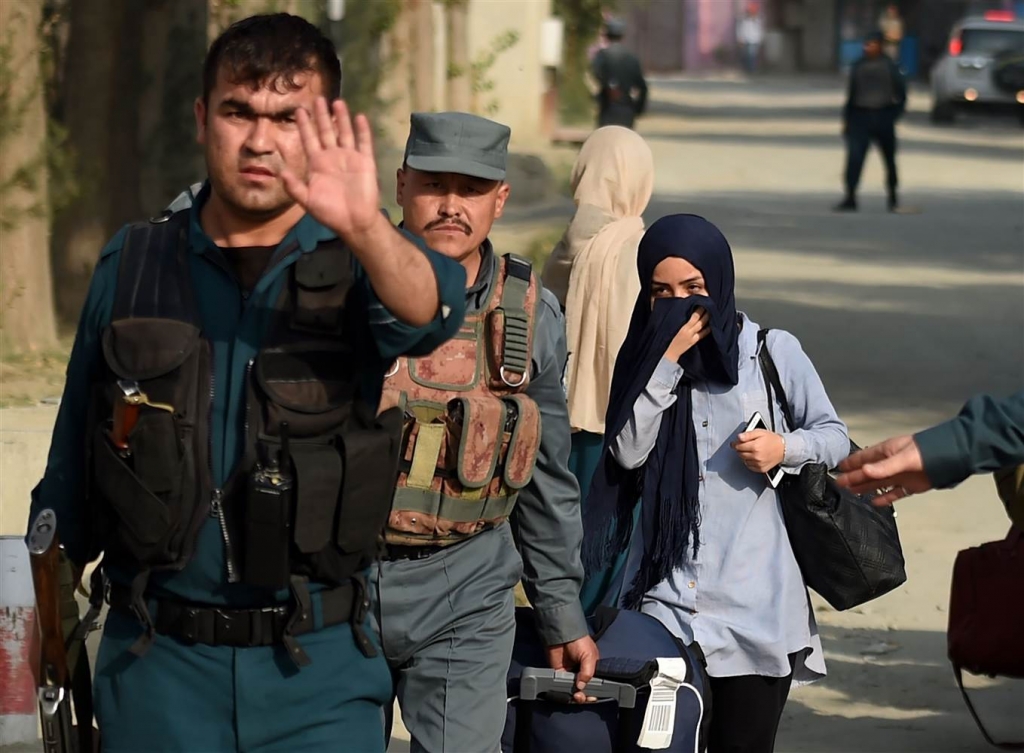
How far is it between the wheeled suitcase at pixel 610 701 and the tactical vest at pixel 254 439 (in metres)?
1.07

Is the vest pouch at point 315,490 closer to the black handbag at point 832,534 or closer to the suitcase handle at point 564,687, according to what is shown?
the suitcase handle at point 564,687

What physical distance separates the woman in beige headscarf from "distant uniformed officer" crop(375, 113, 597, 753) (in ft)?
7.31

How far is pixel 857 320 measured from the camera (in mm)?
14172

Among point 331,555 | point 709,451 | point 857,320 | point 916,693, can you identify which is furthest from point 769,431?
point 857,320

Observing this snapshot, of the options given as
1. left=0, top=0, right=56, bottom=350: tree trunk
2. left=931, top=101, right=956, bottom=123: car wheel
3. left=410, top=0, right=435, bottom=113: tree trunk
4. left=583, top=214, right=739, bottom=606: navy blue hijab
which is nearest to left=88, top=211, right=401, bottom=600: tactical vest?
left=583, top=214, right=739, bottom=606: navy blue hijab

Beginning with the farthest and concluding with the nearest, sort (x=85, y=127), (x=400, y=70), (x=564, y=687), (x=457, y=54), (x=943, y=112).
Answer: (x=943, y=112)
(x=457, y=54)
(x=400, y=70)
(x=85, y=127)
(x=564, y=687)

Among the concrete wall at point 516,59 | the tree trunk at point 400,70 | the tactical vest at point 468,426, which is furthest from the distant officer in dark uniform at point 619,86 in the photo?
the tactical vest at point 468,426

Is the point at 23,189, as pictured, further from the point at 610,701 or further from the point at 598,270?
the point at 610,701

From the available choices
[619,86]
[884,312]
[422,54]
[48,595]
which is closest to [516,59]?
[619,86]

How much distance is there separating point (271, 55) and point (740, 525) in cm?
171

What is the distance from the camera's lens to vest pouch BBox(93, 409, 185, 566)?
294 cm

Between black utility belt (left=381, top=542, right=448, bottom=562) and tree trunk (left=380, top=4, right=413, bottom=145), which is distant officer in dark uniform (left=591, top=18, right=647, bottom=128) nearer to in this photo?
tree trunk (left=380, top=4, right=413, bottom=145)

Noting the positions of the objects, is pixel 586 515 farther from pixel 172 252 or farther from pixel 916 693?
pixel 916 693

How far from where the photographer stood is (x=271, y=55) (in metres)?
3.07
